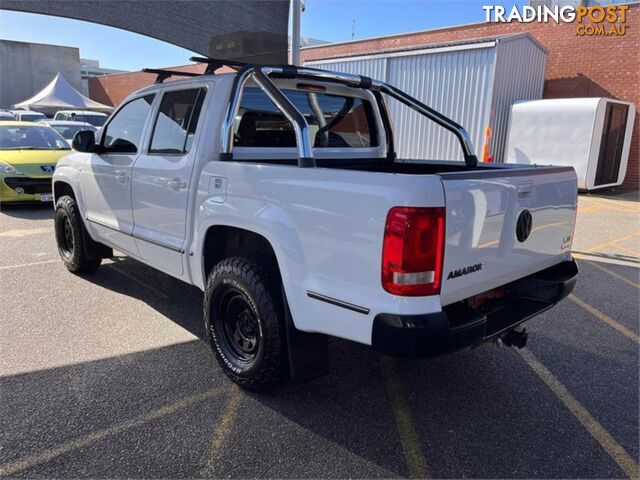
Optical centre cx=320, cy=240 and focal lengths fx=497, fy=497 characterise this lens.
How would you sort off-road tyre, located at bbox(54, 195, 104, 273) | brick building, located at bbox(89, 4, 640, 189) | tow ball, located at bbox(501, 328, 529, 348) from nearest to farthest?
tow ball, located at bbox(501, 328, 529, 348) < off-road tyre, located at bbox(54, 195, 104, 273) < brick building, located at bbox(89, 4, 640, 189)

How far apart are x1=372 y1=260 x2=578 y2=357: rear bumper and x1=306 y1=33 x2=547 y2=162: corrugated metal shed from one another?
10561mm

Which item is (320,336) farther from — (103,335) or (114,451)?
(103,335)

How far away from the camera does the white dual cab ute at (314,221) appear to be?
90.1 inches

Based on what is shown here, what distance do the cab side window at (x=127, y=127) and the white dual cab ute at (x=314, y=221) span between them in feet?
0.06

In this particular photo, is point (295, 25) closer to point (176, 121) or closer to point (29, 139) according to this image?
point (176, 121)

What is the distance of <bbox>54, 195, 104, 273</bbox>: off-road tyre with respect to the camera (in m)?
5.18

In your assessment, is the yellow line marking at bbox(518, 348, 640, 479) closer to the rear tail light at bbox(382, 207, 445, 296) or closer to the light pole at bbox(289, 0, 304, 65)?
the rear tail light at bbox(382, 207, 445, 296)

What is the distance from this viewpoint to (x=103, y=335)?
396cm

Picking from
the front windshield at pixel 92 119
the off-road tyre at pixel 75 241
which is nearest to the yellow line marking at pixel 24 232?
the off-road tyre at pixel 75 241

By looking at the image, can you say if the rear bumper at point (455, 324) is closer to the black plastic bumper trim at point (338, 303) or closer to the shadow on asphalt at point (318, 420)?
the black plastic bumper trim at point (338, 303)

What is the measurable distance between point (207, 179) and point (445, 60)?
11530mm

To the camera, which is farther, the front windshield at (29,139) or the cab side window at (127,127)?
the front windshield at (29,139)

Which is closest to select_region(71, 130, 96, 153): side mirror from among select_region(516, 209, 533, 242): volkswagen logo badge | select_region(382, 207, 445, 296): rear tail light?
select_region(382, 207, 445, 296): rear tail light

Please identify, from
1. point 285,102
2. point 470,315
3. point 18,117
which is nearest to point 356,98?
point 285,102
